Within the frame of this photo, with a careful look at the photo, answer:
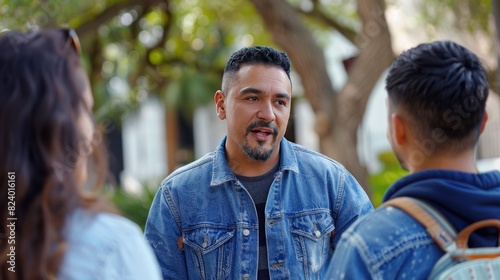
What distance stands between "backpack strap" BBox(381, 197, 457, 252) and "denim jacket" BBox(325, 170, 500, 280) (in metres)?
0.01

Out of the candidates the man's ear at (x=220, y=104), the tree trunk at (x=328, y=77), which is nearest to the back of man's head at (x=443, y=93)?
the man's ear at (x=220, y=104)

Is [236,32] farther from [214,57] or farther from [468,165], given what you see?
[468,165]

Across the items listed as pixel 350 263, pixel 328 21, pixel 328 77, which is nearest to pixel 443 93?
pixel 350 263

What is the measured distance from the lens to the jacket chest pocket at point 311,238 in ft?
10.8

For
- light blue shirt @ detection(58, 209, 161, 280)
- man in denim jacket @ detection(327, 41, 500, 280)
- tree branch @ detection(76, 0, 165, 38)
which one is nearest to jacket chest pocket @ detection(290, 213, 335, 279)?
man in denim jacket @ detection(327, 41, 500, 280)

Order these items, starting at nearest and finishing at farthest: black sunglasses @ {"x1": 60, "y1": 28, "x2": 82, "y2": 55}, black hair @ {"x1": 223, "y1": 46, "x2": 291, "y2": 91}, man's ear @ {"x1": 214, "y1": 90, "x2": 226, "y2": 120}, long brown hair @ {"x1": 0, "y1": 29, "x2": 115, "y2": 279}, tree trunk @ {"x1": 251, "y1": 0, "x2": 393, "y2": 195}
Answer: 1. long brown hair @ {"x1": 0, "y1": 29, "x2": 115, "y2": 279}
2. black sunglasses @ {"x1": 60, "y1": 28, "x2": 82, "y2": 55}
3. black hair @ {"x1": 223, "y1": 46, "x2": 291, "y2": 91}
4. man's ear @ {"x1": 214, "y1": 90, "x2": 226, "y2": 120}
5. tree trunk @ {"x1": 251, "y1": 0, "x2": 393, "y2": 195}

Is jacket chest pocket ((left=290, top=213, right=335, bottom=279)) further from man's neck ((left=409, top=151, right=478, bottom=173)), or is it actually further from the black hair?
man's neck ((left=409, top=151, right=478, bottom=173))

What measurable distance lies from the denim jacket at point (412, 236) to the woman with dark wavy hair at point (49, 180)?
0.59 meters

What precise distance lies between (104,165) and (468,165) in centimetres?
100

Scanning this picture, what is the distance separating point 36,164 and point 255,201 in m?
1.68

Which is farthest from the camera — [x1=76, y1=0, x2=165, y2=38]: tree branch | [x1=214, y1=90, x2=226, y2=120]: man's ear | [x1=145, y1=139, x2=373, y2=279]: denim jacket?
[x1=76, y1=0, x2=165, y2=38]: tree branch

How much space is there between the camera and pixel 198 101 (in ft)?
83.8

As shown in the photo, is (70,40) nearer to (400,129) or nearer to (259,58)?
(400,129)

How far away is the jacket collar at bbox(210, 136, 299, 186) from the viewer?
342cm
